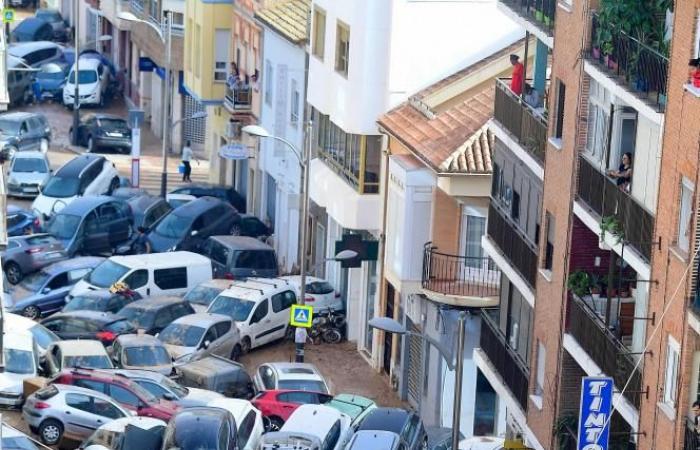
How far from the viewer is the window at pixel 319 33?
56406mm

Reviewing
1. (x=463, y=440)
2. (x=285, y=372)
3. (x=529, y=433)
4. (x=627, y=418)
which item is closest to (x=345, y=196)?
(x=285, y=372)

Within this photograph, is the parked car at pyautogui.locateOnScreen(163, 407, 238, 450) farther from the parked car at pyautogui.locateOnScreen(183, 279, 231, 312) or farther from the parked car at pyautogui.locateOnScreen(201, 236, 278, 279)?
the parked car at pyautogui.locateOnScreen(201, 236, 278, 279)

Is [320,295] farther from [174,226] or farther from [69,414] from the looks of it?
[69,414]

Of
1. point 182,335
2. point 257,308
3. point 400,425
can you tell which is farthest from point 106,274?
point 400,425

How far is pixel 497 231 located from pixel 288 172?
2137cm

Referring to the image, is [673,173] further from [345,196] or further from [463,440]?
[345,196]

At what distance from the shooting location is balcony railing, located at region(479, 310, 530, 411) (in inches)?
1572

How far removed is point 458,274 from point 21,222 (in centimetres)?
1994

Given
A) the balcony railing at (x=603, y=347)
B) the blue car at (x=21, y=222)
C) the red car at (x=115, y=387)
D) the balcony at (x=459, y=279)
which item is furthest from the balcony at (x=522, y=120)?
the blue car at (x=21, y=222)

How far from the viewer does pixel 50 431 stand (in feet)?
141

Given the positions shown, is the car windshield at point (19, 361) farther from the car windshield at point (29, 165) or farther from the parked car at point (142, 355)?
the car windshield at point (29, 165)

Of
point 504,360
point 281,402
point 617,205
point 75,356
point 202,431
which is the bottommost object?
point 281,402

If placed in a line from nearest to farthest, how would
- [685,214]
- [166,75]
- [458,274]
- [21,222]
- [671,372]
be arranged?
[685,214] < [671,372] < [458,274] < [21,222] < [166,75]

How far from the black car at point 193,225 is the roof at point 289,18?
584 cm
